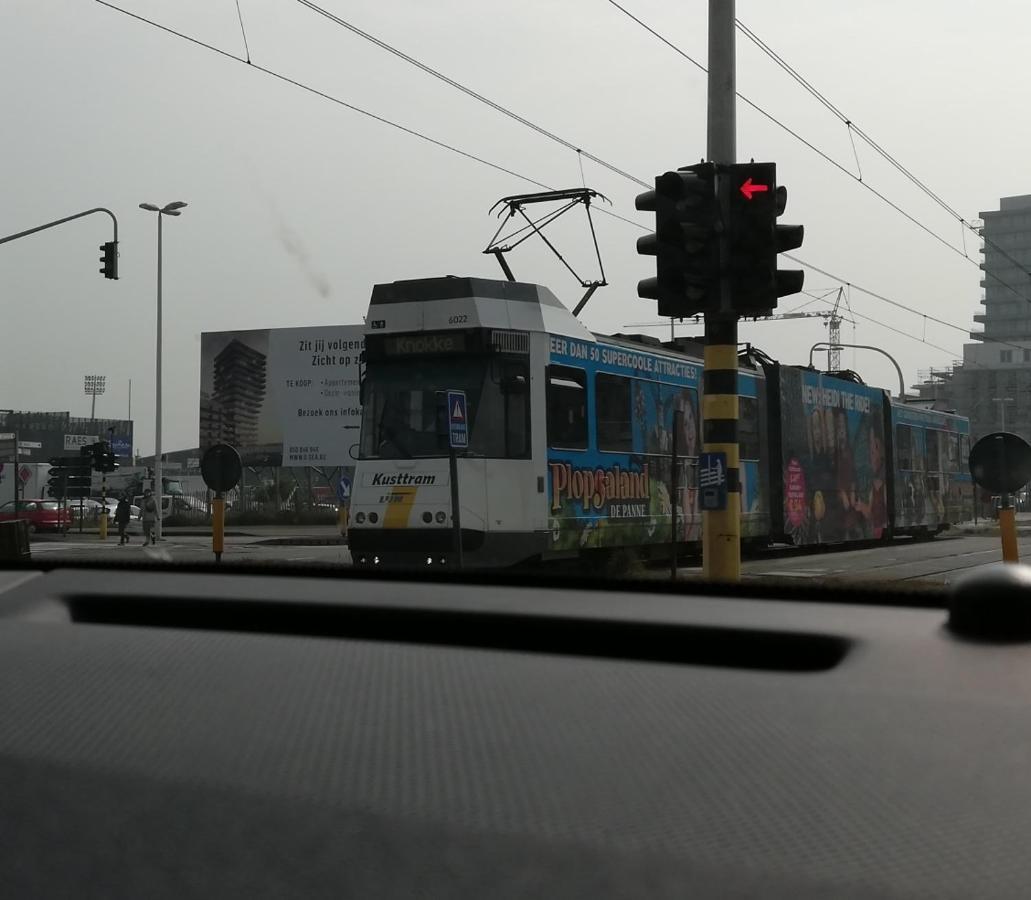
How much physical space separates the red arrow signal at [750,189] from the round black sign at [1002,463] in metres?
2.74

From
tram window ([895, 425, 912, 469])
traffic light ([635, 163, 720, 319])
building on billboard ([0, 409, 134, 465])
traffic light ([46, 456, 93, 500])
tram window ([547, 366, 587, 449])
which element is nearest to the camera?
traffic light ([635, 163, 720, 319])

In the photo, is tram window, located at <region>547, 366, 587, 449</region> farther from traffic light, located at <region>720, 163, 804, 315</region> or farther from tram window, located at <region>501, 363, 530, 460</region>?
traffic light, located at <region>720, 163, 804, 315</region>

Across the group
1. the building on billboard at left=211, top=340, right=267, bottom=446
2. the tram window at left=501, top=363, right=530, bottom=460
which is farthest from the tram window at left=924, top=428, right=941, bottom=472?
the building on billboard at left=211, top=340, right=267, bottom=446

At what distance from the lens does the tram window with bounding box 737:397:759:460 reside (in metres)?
18.2

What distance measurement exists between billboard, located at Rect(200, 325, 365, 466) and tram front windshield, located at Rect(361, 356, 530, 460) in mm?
34513

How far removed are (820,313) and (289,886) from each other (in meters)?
86.4

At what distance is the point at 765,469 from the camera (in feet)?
61.9

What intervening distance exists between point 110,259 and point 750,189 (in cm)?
1893

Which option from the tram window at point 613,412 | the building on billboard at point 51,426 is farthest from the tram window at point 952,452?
the building on billboard at point 51,426

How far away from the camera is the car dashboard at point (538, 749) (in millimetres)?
1154

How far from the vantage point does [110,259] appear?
88.5ft

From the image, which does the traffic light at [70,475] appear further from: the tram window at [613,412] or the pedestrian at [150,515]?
the tram window at [613,412]

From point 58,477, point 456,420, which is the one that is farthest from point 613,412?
point 58,477

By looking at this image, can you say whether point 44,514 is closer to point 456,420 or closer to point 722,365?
point 456,420
